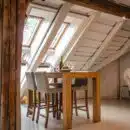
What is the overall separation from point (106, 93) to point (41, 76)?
175 inches

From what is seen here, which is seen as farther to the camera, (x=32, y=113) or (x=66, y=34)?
(x=66, y=34)

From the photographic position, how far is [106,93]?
26.8ft

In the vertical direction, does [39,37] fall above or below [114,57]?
above

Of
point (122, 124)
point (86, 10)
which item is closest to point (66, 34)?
point (86, 10)

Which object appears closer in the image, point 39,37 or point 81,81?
point 81,81

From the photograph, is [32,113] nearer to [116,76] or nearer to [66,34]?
[66,34]

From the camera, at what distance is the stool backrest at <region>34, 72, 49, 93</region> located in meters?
4.10

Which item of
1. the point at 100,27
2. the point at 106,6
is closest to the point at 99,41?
the point at 100,27

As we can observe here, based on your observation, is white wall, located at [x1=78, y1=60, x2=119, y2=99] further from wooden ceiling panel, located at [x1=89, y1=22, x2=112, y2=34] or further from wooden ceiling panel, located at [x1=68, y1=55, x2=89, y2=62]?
wooden ceiling panel, located at [x1=89, y1=22, x2=112, y2=34]

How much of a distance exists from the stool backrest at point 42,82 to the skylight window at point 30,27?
1.45m

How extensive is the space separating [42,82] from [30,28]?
72.1 inches

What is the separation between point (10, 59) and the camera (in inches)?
126

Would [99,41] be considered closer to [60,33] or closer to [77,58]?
[77,58]

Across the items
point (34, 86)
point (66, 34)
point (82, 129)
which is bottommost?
point (82, 129)
